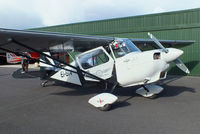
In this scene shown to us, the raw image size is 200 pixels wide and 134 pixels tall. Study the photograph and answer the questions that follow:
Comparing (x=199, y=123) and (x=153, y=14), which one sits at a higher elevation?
(x=153, y=14)

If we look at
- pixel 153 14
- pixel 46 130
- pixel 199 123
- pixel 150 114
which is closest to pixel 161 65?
pixel 150 114

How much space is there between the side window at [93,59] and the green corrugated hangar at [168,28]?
6199 mm

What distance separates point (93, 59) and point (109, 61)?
62 cm

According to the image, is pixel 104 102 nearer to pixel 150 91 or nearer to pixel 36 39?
pixel 150 91

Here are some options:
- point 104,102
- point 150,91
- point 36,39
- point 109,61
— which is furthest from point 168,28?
point 36,39

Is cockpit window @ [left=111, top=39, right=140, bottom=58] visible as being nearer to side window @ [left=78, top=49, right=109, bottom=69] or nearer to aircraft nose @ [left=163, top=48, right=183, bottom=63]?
side window @ [left=78, top=49, right=109, bottom=69]

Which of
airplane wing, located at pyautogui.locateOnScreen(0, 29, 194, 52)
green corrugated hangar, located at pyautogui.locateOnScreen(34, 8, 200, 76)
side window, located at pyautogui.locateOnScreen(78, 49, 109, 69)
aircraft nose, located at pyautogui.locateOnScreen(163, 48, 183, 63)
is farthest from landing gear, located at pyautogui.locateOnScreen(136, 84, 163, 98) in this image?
green corrugated hangar, located at pyautogui.locateOnScreen(34, 8, 200, 76)

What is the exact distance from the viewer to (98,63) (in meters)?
5.00

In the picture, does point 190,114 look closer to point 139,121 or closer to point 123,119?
point 139,121

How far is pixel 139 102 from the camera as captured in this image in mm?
4781

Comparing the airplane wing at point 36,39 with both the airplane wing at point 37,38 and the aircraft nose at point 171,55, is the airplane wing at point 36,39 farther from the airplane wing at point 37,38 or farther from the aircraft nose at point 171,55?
the aircraft nose at point 171,55

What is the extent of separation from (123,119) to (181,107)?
185 centimetres

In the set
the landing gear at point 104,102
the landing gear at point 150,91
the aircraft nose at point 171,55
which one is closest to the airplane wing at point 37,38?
the aircraft nose at point 171,55

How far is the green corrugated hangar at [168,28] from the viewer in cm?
989
